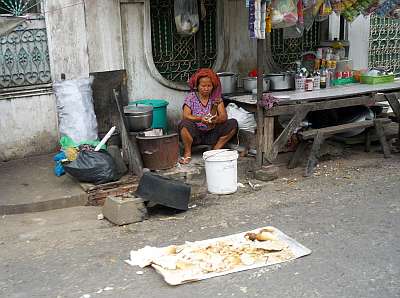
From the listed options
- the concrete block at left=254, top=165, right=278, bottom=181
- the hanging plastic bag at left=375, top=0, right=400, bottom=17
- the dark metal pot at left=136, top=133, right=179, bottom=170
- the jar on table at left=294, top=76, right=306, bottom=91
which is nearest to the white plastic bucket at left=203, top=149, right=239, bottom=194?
the dark metal pot at left=136, top=133, right=179, bottom=170

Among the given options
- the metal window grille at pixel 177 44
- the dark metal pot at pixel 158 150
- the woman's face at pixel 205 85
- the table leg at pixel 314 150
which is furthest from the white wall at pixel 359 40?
the dark metal pot at pixel 158 150

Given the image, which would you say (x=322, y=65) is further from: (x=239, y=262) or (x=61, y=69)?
(x=239, y=262)

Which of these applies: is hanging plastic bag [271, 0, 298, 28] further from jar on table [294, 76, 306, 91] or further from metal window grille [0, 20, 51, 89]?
metal window grille [0, 20, 51, 89]

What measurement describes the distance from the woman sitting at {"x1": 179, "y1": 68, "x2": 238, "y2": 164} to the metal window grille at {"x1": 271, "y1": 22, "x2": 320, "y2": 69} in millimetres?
2187

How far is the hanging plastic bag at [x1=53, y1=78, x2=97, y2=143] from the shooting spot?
6562 millimetres

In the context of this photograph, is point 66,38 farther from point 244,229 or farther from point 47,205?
point 244,229

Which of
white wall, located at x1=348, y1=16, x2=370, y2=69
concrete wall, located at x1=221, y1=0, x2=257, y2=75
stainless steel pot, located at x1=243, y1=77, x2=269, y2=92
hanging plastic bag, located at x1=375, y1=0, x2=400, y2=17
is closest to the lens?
hanging plastic bag, located at x1=375, y1=0, x2=400, y2=17

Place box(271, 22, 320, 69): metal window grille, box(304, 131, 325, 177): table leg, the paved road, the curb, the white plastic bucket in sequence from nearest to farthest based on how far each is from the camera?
the paved road < the curb < the white plastic bucket < box(304, 131, 325, 177): table leg < box(271, 22, 320, 69): metal window grille

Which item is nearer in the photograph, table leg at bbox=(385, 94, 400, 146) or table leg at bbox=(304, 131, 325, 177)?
table leg at bbox=(304, 131, 325, 177)

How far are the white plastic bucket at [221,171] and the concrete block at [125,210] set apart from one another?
1066 mm

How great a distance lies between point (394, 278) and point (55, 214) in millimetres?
3520

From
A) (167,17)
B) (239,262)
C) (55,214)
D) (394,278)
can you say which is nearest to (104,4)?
(167,17)

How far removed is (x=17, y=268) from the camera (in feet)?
14.0

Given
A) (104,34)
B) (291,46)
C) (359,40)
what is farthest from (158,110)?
(359,40)
